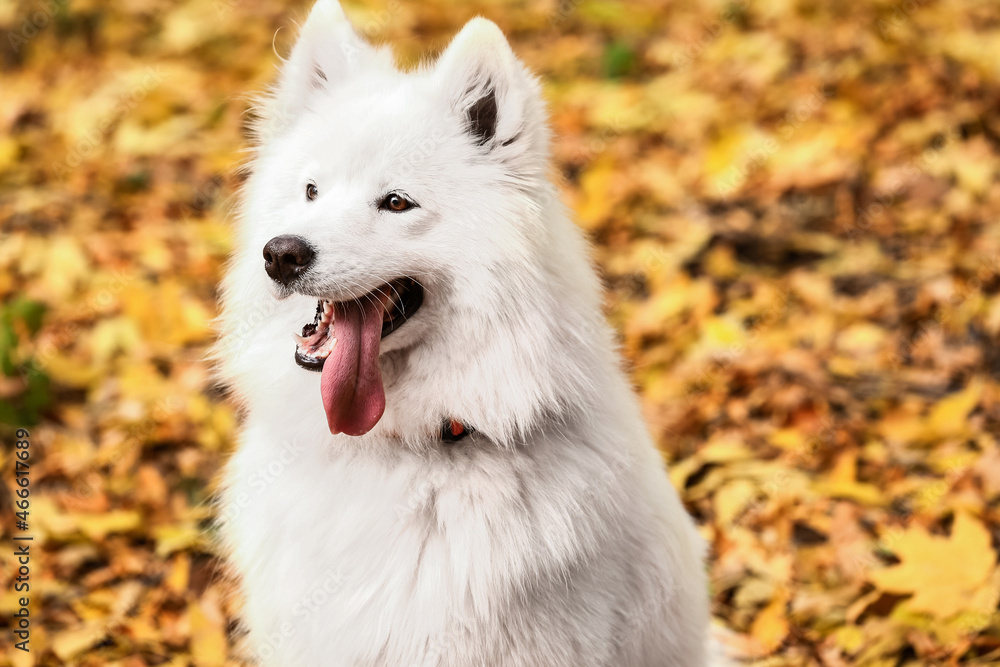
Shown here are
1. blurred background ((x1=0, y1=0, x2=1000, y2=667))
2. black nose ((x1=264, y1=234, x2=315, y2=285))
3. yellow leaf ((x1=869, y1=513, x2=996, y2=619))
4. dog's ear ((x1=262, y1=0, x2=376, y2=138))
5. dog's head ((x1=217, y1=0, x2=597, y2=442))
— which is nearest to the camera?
black nose ((x1=264, y1=234, x2=315, y2=285))

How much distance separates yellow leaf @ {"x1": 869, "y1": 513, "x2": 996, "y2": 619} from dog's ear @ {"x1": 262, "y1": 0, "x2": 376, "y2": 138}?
110 inches

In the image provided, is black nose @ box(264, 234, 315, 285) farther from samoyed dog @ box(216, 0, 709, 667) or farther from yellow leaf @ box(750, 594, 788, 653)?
yellow leaf @ box(750, 594, 788, 653)

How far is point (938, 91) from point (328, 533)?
614 cm

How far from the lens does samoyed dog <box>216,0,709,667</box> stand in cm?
241

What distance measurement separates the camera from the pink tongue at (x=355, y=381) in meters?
2.44

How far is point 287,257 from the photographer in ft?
7.74

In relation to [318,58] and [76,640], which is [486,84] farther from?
[76,640]

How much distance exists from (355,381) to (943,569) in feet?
7.95

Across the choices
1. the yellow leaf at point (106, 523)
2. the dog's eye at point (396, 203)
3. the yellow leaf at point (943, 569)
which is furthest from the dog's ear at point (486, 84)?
the yellow leaf at point (106, 523)

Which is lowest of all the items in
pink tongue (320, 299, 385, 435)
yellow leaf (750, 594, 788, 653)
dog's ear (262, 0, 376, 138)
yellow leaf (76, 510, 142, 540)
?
yellow leaf (750, 594, 788, 653)

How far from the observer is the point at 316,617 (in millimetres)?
2496

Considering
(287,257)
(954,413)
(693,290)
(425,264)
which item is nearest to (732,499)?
(954,413)

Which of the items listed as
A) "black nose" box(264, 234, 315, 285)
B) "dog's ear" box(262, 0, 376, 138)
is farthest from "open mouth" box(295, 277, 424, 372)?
"dog's ear" box(262, 0, 376, 138)

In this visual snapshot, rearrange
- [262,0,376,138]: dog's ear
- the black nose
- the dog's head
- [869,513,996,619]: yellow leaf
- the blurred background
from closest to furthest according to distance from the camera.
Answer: the black nose < the dog's head < [262,0,376,138]: dog's ear < [869,513,996,619]: yellow leaf < the blurred background
